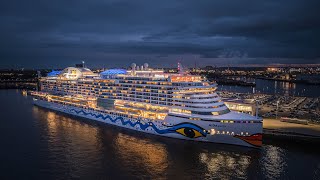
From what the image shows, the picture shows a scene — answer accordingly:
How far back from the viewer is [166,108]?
112 ft

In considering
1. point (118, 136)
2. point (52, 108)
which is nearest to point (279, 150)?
point (118, 136)

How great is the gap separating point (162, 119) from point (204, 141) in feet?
20.8

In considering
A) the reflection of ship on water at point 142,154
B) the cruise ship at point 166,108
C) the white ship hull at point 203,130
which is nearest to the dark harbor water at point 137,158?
the reflection of ship on water at point 142,154

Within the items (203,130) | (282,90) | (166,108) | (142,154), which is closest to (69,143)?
(142,154)

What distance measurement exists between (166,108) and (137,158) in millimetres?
8775

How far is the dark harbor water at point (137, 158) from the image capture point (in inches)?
952

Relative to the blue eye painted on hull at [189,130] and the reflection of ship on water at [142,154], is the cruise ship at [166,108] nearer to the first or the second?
the blue eye painted on hull at [189,130]

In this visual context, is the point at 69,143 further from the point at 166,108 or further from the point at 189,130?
the point at 189,130

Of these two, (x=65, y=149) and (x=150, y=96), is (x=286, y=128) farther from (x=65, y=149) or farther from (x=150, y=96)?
(x=65, y=149)

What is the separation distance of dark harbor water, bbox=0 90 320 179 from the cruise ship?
55.3 inches

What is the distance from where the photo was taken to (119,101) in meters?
41.3

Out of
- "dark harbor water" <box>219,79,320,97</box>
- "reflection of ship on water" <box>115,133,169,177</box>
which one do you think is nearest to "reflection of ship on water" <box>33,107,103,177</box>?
"reflection of ship on water" <box>115,133,169,177</box>

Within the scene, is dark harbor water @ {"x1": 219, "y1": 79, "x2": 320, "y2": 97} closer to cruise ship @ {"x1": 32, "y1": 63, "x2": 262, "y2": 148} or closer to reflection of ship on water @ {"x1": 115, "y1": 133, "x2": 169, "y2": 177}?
cruise ship @ {"x1": 32, "y1": 63, "x2": 262, "y2": 148}

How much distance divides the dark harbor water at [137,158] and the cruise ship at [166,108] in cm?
140
